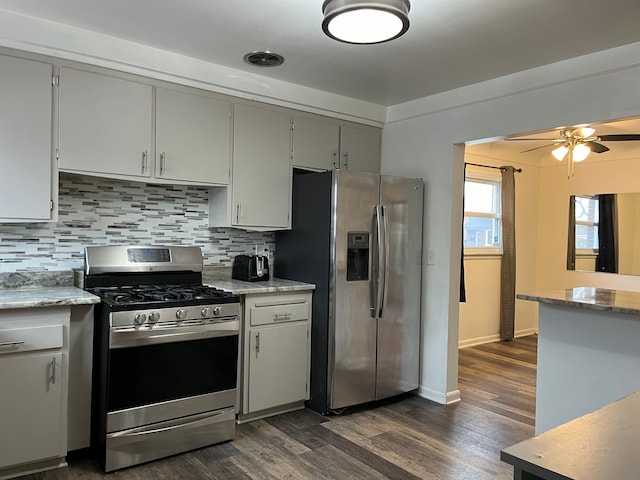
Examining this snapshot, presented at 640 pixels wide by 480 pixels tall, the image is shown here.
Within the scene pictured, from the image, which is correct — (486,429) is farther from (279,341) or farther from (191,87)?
(191,87)

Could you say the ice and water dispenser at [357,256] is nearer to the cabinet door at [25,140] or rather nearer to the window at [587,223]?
the cabinet door at [25,140]

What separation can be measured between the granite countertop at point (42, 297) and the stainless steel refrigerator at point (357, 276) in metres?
1.46

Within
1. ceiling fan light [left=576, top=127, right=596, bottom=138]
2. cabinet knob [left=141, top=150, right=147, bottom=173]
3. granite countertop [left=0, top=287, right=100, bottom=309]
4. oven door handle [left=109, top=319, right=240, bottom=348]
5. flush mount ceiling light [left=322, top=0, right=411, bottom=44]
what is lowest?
oven door handle [left=109, top=319, right=240, bottom=348]

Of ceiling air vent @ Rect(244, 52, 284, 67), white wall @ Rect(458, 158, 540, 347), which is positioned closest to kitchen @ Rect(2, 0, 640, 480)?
ceiling air vent @ Rect(244, 52, 284, 67)

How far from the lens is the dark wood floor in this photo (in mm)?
2510

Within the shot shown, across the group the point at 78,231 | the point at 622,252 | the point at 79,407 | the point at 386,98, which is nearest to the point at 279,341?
the point at 79,407

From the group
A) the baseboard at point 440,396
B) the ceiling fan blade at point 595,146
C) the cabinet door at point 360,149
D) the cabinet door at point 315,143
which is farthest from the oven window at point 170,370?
the ceiling fan blade at point 595,146

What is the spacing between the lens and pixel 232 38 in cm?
274

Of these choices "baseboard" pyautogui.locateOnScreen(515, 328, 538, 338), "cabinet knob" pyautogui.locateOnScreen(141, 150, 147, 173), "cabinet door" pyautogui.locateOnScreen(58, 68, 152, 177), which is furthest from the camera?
"baseboard" pyautogui.locateOnScreen(515, 328, 538, 338)

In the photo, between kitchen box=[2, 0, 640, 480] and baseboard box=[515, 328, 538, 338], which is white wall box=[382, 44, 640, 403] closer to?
kitchen box=[2, 0, 640, 480]

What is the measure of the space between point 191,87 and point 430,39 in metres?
1.49

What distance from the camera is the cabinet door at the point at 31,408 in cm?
230

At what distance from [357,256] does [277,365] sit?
3.00 feet

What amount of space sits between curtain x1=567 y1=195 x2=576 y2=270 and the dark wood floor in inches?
102
